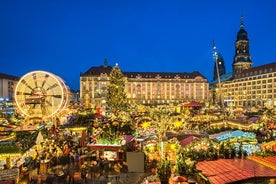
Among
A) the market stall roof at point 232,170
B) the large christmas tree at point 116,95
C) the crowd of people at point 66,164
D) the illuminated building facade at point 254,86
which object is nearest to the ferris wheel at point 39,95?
the crowd of people at point 66,164

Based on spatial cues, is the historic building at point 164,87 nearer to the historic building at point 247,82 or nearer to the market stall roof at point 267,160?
the historic building at point 247,82

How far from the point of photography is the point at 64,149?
15891 mm

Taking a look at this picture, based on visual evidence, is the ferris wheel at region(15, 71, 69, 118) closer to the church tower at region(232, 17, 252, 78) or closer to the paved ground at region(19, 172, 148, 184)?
the paved ground at region(19, 172, 148, 184)

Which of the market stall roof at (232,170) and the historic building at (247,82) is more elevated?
the historic building at (247,82)

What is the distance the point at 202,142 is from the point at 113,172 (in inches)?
203

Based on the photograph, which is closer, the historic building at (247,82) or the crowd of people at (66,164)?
the crowd of people at (66,164)

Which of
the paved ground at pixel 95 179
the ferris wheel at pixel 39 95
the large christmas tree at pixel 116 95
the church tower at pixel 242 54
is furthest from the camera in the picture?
the church tower at pixel 242 54

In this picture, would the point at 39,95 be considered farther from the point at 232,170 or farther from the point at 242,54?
the point at 242,54

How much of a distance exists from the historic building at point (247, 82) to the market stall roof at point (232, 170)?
216ft

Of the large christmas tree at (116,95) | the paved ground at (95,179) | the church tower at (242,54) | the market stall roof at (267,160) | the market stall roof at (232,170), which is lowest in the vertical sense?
the paved ground at (95,179)

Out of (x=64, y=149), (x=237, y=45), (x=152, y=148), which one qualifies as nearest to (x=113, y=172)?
(x=152, y=148)

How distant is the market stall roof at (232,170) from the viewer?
8.44 meters

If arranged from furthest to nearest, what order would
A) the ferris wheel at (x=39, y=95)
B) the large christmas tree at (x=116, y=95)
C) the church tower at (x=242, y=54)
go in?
1. the church tower at (x=242, y=54)
2. the large christmas tree at (x=116, y=95)
3. the ferris wheel at (x=39, y=95)

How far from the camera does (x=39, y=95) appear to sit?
61.3 feet
